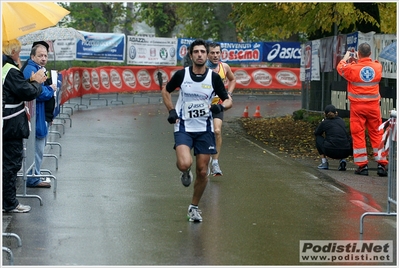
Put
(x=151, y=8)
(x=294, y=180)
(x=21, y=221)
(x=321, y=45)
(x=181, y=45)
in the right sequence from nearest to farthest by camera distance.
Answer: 1. (x=21, y=221)
2. (x=294, y=180)
3. (x=321, y=45)
4. (x=181, y=45)
5. (x=151, y=8)

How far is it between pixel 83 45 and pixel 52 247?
23.3 meters

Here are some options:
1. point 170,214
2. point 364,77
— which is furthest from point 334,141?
point 170,214

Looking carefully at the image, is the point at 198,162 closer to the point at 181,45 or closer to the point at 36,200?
the point at 36,200

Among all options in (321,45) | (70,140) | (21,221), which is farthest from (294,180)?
(321,45)

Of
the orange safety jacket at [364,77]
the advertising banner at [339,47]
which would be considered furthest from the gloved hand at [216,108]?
the advertising banner at [339,47]

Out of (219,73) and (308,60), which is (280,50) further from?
(219,73)

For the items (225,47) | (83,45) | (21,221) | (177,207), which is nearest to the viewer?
(21,221)

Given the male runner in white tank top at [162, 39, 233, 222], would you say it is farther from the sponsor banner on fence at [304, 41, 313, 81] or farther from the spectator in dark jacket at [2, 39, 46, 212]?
the sponsor banner on fence at [304, 41, 313, 81]

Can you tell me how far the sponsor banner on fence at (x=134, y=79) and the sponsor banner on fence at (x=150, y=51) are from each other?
0.57 m

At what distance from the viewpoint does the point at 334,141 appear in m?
12.7

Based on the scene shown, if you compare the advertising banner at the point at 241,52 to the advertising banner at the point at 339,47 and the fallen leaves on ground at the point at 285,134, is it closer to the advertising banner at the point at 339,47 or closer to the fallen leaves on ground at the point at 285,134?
the fallen leaves on ground at the point at 285,134

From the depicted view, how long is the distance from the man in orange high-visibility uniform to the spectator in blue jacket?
4.48 metres

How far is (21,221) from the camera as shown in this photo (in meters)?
8.43

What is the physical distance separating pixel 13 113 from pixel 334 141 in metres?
5.66
